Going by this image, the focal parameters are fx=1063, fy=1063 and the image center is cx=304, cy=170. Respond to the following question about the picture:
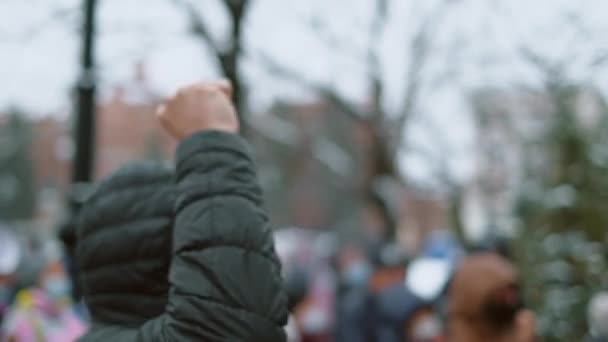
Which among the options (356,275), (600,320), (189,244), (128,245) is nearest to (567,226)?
(356,275)

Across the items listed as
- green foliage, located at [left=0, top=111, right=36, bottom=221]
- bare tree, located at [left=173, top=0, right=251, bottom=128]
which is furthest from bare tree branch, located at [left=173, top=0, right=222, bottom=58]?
green foliage, located at [left=0, top=111, right=36, bottom=221]

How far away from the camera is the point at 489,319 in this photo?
4.80m

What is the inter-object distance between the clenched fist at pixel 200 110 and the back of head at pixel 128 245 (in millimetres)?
194

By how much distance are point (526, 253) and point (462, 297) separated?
460cm

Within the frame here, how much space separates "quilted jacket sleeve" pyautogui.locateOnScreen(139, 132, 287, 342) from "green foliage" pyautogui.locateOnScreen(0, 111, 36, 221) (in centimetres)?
6128

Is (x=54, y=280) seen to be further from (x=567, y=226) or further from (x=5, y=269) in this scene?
(x=567, y=226)

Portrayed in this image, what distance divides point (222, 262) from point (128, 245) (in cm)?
36

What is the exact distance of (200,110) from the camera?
205cm

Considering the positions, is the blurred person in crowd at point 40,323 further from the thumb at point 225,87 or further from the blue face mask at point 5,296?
the thumb at point 225,87

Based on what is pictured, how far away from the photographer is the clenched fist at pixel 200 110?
6.72 ft

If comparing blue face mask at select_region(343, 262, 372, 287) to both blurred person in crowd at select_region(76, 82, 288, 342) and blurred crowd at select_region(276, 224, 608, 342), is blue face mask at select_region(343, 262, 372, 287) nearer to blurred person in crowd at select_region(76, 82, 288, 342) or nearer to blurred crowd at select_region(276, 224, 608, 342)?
blurred crowd at select_region(276, 224, 608, 342)

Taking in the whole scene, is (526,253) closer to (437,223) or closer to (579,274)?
(579,274)


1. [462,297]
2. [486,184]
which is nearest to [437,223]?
[486,184]

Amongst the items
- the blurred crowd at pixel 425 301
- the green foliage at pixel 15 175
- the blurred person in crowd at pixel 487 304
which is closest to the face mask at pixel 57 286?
the blurred crowd at pixel 425 301
